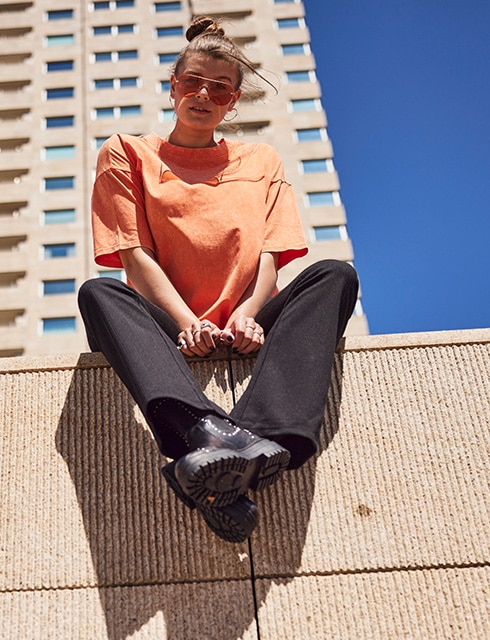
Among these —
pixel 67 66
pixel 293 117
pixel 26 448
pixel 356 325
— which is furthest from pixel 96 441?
pixel 67 66

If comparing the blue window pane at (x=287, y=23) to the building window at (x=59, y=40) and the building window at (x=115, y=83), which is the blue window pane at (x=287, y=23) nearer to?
the building window at (x=115, y=83)

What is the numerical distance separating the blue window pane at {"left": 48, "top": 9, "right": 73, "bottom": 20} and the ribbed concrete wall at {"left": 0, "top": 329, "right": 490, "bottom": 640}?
1362 inches

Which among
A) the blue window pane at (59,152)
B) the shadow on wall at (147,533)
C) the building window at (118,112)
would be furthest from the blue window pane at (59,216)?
the shadow on wall at (147,533)

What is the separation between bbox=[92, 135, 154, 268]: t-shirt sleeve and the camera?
2033 mm

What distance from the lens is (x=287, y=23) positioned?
3170 cm

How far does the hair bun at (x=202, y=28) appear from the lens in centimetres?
228

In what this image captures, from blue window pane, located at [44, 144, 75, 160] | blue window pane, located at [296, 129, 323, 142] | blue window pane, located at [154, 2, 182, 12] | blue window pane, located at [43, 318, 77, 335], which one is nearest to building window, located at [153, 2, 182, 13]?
blue window pane, located at [154, 2, 182, 12]

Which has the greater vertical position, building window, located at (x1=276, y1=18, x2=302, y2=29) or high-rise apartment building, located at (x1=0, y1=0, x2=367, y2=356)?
building window, located at (x1=276, y1=18, x2=302, y2=29)

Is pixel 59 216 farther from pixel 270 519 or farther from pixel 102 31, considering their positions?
pixel 270 519

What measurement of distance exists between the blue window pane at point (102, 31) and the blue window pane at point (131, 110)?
15.4 ft

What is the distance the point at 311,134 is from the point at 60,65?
11.9m

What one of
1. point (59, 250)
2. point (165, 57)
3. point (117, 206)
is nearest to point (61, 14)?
point (165, 57)

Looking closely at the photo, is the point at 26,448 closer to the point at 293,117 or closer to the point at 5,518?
the point at 5,518

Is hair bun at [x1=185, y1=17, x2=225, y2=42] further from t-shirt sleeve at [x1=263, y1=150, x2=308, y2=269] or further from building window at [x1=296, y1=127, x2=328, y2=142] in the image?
building window at [x1=296, y1=127, x2=328, y2=142]
